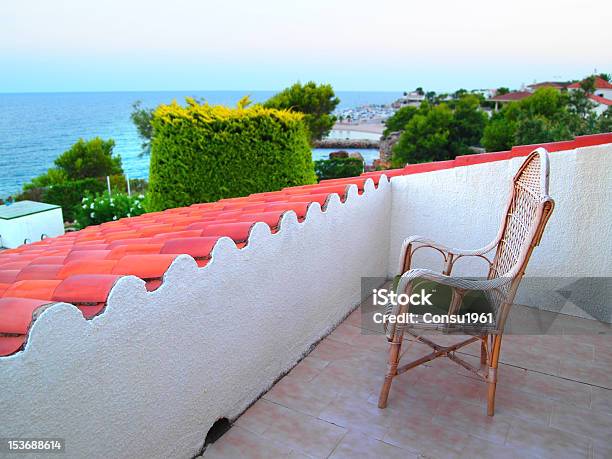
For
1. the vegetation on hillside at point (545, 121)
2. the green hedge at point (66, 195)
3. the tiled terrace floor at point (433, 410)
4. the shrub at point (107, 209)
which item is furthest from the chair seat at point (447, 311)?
the vegetation on hillside at point (545, 121)

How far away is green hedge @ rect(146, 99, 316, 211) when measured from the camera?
6.63 meters

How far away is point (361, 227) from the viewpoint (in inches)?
141

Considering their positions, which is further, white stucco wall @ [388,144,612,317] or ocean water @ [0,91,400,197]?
ocean water @ [0,91,400,197]

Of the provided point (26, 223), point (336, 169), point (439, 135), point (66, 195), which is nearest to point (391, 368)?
point (26, 223)

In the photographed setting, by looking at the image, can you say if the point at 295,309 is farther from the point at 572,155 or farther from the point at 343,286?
the point at 572,155

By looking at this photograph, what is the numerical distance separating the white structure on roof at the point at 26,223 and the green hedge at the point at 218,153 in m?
6.90

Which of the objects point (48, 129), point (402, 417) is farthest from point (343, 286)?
point (48, 129)

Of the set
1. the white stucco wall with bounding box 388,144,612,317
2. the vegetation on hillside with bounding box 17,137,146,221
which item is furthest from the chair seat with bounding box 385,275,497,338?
the vegetation on hillside with bounding box 17,137,146,221

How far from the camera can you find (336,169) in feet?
82.6

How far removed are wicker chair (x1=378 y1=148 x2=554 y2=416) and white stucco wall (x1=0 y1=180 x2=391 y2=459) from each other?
655 mm

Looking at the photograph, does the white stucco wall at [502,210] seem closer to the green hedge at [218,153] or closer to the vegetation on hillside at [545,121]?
the green hedge at [218,153]

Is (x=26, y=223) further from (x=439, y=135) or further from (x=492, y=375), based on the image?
(x=439, y=135)

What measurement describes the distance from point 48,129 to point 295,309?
89.0m

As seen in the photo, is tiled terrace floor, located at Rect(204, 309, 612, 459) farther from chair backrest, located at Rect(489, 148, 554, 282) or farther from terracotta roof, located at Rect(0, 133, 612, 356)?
terracotta roof, located at Rect(0, 133, 612, 356)
